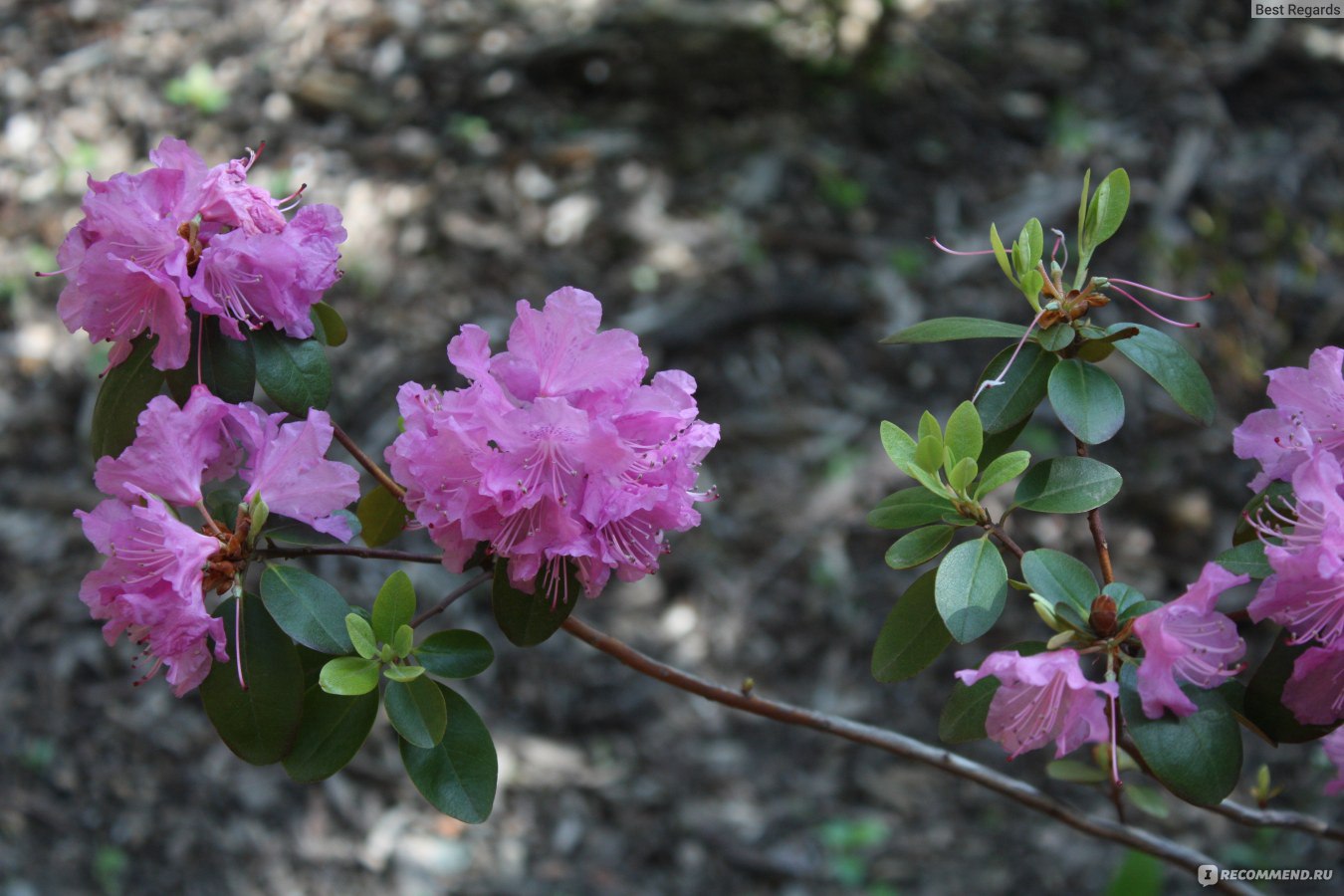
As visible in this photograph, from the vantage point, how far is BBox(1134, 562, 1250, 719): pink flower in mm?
775

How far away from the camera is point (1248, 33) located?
3465mm

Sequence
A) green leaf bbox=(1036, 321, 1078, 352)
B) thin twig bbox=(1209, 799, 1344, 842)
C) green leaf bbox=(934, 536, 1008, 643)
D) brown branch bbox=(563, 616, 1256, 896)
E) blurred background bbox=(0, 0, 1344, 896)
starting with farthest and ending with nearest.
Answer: blurred background bbox=(0, 0, 1344, 896)
thin twig bbox=(1209, 799, 1344, 842)
brown branch bbox=(563, 616, 1256, 896)
green leaf bbox=(1036, 321, 1078, 352)
green leaf bbox=(934, 536, 1008, 643)

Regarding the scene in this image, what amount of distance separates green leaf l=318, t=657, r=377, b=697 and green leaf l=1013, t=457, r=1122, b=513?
1.71ft

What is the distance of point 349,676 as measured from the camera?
86 cm

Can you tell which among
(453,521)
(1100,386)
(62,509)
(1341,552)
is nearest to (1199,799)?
(1341,552)

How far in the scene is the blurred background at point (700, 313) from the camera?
2.28 metres

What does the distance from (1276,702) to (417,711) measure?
63cm

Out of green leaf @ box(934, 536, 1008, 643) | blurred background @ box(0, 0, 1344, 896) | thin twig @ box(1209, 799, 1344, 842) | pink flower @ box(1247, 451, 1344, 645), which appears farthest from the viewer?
blurred background @ box(0, 0, 1344, 896)

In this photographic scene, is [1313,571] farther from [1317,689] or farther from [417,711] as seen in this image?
[417,711]

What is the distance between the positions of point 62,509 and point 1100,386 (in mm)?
2373

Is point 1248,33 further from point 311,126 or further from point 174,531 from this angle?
point 174,531

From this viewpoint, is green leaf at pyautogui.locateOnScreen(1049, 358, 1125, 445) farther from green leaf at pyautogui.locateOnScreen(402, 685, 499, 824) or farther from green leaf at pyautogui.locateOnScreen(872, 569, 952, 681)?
green leaf at pyautogui.locateOnScreen(402, 685, 499, 824)

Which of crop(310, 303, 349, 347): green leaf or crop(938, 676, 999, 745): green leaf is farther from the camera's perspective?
crop(310, 303, 349, 347): green leaf

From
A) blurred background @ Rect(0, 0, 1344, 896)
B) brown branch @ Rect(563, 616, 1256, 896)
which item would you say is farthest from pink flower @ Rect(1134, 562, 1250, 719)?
blurred background @ Rect(0, 0, 1344, 896)
